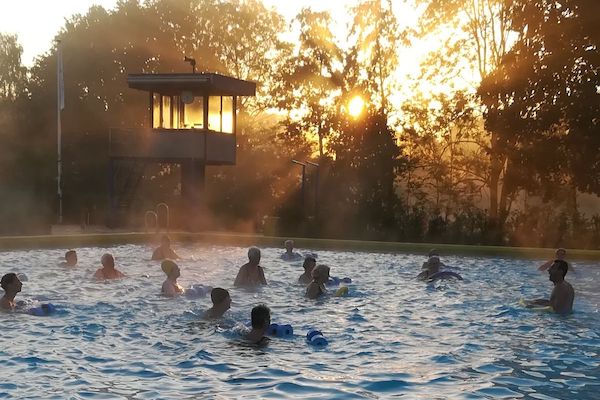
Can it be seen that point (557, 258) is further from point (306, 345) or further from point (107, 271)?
point (107, 271)

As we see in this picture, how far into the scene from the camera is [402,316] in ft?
37.5

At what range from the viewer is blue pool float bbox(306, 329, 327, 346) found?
8953 millimetres

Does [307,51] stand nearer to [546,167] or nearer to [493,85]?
[493,85]

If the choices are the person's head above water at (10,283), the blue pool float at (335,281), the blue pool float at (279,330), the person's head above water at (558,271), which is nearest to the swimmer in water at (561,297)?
→ the person's head above water at (558,271)

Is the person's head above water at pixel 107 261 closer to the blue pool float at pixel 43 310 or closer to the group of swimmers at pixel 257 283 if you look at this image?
the group of swimmers at pixel 257 283

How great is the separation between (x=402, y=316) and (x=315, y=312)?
4.96 ft

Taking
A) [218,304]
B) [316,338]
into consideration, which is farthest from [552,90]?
[316,338]

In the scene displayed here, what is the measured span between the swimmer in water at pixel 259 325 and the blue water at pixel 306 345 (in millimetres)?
162

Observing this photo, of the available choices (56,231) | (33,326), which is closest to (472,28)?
(56,231)

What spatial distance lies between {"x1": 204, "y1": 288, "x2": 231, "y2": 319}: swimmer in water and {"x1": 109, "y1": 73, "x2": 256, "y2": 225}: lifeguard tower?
19.0 m

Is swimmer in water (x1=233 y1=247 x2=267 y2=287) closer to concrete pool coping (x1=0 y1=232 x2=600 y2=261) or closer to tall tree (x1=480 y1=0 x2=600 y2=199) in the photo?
concrete pool coping (x1=0 y1=232 x2=600 y2=261)

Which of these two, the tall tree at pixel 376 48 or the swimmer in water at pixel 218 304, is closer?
the swimmer in water at pixel 218 304

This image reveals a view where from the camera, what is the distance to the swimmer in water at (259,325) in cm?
873

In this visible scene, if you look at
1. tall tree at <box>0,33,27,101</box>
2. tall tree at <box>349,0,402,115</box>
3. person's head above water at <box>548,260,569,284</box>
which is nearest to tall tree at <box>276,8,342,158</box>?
tall tree at <box>349,0,402,115</box>
